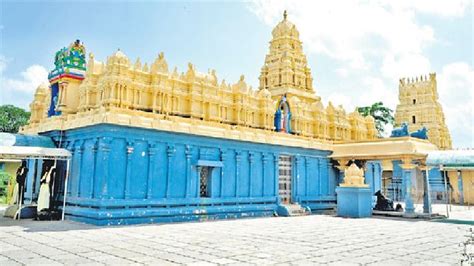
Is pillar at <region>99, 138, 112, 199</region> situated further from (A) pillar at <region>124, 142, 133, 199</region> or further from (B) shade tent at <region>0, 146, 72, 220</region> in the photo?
(B) shade tent at <region>0, 146, 72, 220</region>

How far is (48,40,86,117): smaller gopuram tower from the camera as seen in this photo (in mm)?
16766

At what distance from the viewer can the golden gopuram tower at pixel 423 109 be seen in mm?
46438

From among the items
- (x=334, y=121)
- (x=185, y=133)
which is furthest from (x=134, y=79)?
(x=334, y=121)

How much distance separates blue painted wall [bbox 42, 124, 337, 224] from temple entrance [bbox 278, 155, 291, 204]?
785mm

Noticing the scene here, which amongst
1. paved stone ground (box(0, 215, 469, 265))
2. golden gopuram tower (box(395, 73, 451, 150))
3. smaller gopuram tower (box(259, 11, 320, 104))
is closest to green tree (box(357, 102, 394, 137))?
golden gopuram tower (box(395, 73, 451, 150))

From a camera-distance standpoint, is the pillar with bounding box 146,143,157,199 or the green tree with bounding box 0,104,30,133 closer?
the pillar with bounding box 146,143,157,199

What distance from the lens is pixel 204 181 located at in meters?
16.8

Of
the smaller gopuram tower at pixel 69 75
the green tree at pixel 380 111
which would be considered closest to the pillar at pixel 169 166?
the smaller gopuram tower at pixel 69 75

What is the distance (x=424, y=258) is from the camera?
819cm

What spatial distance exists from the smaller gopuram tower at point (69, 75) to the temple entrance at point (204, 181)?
20.4 ft

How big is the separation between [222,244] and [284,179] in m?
10.9

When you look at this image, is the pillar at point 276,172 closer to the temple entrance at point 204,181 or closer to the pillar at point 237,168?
the pillar at point 237,168

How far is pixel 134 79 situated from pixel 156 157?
3.39 m

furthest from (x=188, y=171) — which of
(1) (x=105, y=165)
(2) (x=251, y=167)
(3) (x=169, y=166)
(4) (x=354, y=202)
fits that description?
(4) (x=354, y=202)
